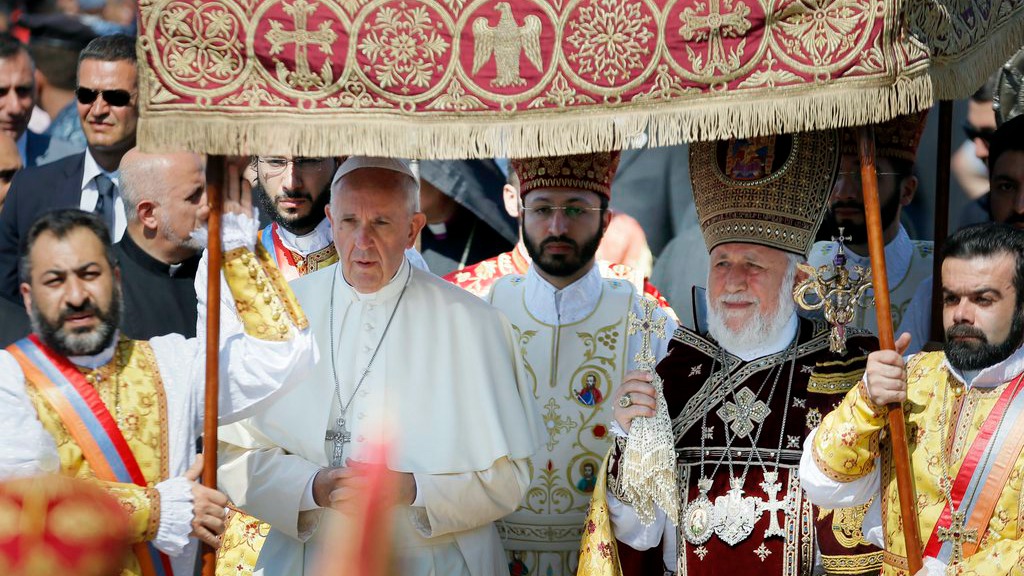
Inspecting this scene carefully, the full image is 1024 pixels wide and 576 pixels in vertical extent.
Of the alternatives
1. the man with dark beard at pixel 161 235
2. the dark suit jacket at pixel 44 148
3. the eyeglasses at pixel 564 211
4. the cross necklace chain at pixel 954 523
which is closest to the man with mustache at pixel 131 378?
the man with dark beard at pixel 161 235

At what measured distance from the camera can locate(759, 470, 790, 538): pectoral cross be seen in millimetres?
5184

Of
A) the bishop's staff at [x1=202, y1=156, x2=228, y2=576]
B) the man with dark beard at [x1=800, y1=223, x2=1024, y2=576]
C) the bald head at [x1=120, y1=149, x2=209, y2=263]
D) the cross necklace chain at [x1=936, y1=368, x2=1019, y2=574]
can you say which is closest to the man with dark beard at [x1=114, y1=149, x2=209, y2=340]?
the bald head at [x1=120, y1=149, x2=209, y2=263]

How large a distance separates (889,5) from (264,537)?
326 cm

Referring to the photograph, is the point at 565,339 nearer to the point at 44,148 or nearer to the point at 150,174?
the point at 150,174

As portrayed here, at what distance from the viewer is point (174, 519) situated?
15.4ft

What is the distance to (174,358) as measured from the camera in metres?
5.10

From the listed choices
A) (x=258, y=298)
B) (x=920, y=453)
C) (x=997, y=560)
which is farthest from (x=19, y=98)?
(x=997, y=560)

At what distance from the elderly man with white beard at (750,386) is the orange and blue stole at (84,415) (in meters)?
1.74

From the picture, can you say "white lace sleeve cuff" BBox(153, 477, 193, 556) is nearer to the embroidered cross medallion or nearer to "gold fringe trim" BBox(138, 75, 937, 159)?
"gold fringe trim" BBox(138, 75, 937, 159)

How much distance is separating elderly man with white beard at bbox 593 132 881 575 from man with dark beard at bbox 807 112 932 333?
2.11 feet

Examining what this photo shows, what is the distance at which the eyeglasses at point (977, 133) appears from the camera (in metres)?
8.27

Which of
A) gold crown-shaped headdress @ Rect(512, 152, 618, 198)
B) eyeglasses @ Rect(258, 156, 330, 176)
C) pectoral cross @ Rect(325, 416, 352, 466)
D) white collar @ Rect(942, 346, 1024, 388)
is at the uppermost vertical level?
eyeglasses @ Rect(258, 156, 330, 176)

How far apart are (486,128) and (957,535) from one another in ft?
6.73

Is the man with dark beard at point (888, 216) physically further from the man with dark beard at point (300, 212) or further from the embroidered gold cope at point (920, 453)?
the man with dark beard at point (300, 212)
